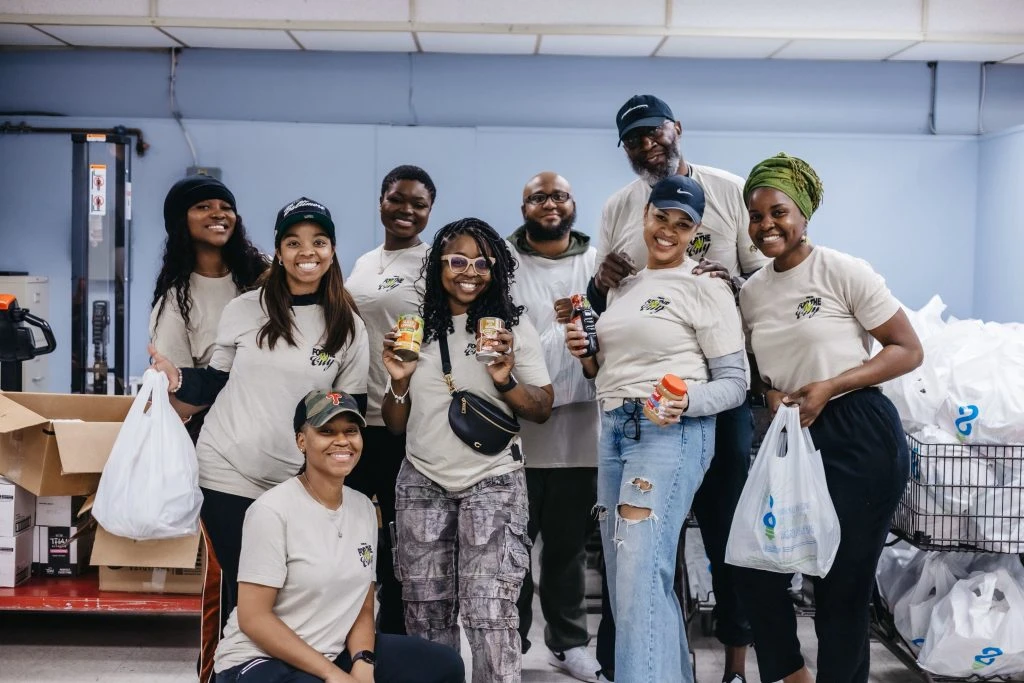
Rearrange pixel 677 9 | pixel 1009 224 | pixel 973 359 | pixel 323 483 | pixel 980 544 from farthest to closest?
pixel 1009 224 → pixel 677 9 → pixel 973 359 → pixel 980 544 → pixel 323 483

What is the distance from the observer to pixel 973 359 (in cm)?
298

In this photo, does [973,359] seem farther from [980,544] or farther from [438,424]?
[438,424]

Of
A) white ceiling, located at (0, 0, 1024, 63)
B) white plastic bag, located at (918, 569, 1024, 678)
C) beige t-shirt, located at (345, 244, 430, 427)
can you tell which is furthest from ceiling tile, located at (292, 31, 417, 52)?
white plastic bag, located at (918, 569, 1024, 678)

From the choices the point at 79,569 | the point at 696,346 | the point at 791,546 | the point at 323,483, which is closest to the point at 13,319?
the point at 79,569

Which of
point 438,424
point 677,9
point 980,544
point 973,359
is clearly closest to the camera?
point 438,424

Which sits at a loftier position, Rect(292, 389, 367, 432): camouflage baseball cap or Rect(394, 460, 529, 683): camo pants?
Rect(292, 389, 367, 432): camouflage baseball cap

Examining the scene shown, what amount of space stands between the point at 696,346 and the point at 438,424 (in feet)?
2.40

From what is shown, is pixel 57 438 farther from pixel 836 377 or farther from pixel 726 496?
pixel 836 377

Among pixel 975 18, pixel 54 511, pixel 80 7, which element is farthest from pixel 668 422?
pixel 80 7

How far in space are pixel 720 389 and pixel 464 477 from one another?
2.35ft

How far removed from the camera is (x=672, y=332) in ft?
8.11

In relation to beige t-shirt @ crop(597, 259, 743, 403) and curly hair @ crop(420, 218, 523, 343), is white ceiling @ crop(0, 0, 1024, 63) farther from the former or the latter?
beige t-shirt @ crop(597, 259, 743, 403)

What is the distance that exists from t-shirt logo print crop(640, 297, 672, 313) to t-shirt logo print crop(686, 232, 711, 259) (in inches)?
18.9

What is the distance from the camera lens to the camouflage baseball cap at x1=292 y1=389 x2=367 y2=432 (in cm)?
223
